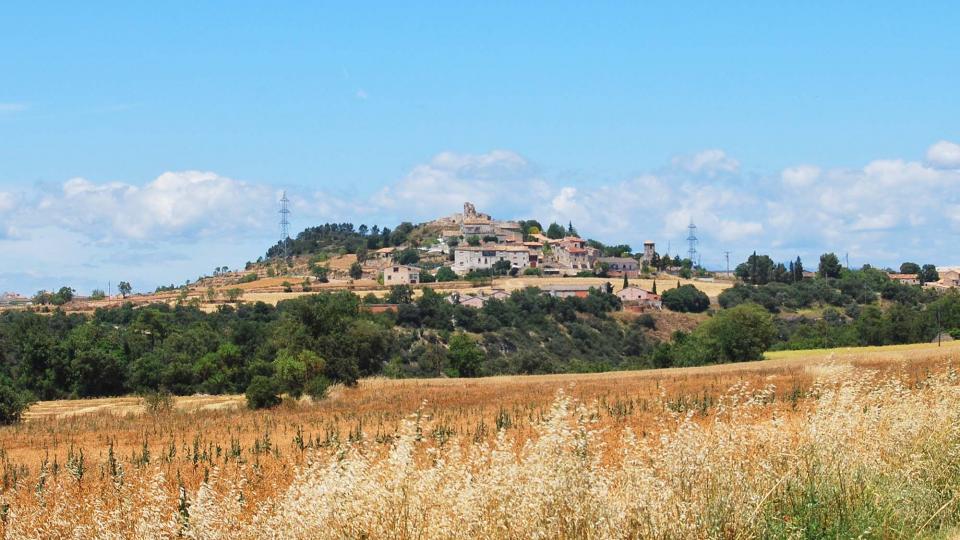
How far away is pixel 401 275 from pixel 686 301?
1768 inches

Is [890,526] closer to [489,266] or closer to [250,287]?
[250,287]

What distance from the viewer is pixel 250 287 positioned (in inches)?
5664

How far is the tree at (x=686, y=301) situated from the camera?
128 m

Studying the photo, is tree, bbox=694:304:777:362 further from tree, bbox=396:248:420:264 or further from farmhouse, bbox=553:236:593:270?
tree, bbox=396:248:420:264

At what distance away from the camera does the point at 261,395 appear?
39000mm

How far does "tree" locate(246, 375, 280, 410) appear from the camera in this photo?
128 feet

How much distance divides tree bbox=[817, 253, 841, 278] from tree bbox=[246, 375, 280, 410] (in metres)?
132

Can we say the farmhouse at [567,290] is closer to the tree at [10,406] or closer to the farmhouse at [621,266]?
the farmhouse at [621,266]

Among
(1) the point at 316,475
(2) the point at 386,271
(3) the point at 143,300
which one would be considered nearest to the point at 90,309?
(3) the point at 143,300

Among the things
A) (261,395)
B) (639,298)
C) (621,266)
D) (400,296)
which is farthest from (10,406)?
(621,266)

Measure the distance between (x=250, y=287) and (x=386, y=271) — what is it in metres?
20.5

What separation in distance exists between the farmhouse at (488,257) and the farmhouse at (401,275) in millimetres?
15490

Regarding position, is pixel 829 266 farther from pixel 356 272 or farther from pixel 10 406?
pixel 10 406

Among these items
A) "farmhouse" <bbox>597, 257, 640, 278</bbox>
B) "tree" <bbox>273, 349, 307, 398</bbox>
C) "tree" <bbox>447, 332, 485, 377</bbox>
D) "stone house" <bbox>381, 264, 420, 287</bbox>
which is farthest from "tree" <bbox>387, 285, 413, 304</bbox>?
"tree" <bbox>273, 349, 307, 398</bbox>
